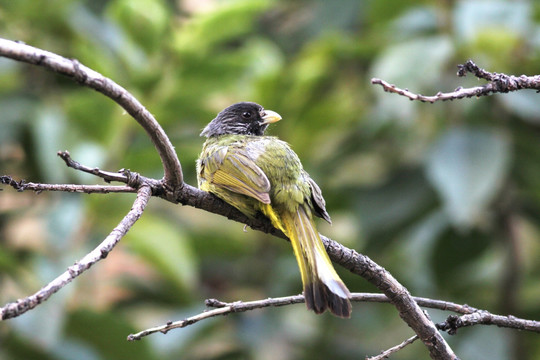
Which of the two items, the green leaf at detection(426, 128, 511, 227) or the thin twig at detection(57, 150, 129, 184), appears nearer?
the thin twig at detection(57, 150, 129, 184)

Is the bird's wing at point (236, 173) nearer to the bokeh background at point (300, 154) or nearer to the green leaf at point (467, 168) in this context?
the bokeh background at point (300, 154)

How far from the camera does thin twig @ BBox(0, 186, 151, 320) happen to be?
4.12ft

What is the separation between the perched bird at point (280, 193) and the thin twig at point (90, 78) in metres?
0.55

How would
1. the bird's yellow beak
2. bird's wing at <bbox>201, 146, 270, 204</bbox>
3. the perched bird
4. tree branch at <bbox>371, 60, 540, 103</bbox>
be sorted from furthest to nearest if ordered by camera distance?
the bird's yellow beak
bird's wing at <bbox>201, 146, 270, 204</bbox>
the perched bird
tree branch at <bbox>371, 60, 540, 103</bbox>

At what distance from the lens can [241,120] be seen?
3.76 metres

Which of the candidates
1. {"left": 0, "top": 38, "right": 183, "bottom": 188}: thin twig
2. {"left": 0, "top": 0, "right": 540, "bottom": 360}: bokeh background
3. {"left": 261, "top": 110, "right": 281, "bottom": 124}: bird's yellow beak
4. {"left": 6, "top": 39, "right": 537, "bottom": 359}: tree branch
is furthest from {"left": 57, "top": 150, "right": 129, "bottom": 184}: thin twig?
{"left": 0, "top": 0, "right": 540, "bottom": 360}: bokeh background

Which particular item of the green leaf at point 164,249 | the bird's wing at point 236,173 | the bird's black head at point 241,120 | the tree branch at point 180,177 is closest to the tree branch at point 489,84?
the tree branch at point 180,177

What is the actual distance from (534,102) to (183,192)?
9.72 ft

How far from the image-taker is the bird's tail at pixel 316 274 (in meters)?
1.95

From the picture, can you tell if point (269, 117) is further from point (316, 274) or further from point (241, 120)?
point (316, 274)

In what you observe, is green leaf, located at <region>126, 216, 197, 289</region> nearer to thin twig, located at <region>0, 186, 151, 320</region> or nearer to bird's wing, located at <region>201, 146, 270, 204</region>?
bird's wing, located at <region>201, 146, 270, 204</region>

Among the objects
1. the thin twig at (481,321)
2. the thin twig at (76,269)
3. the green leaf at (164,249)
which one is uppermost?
the green leaf at (164,249)

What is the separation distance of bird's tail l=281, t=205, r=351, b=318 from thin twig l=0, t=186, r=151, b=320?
529 millimetres

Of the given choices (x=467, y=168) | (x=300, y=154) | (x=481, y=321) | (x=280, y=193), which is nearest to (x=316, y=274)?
(x=481, y=321)
